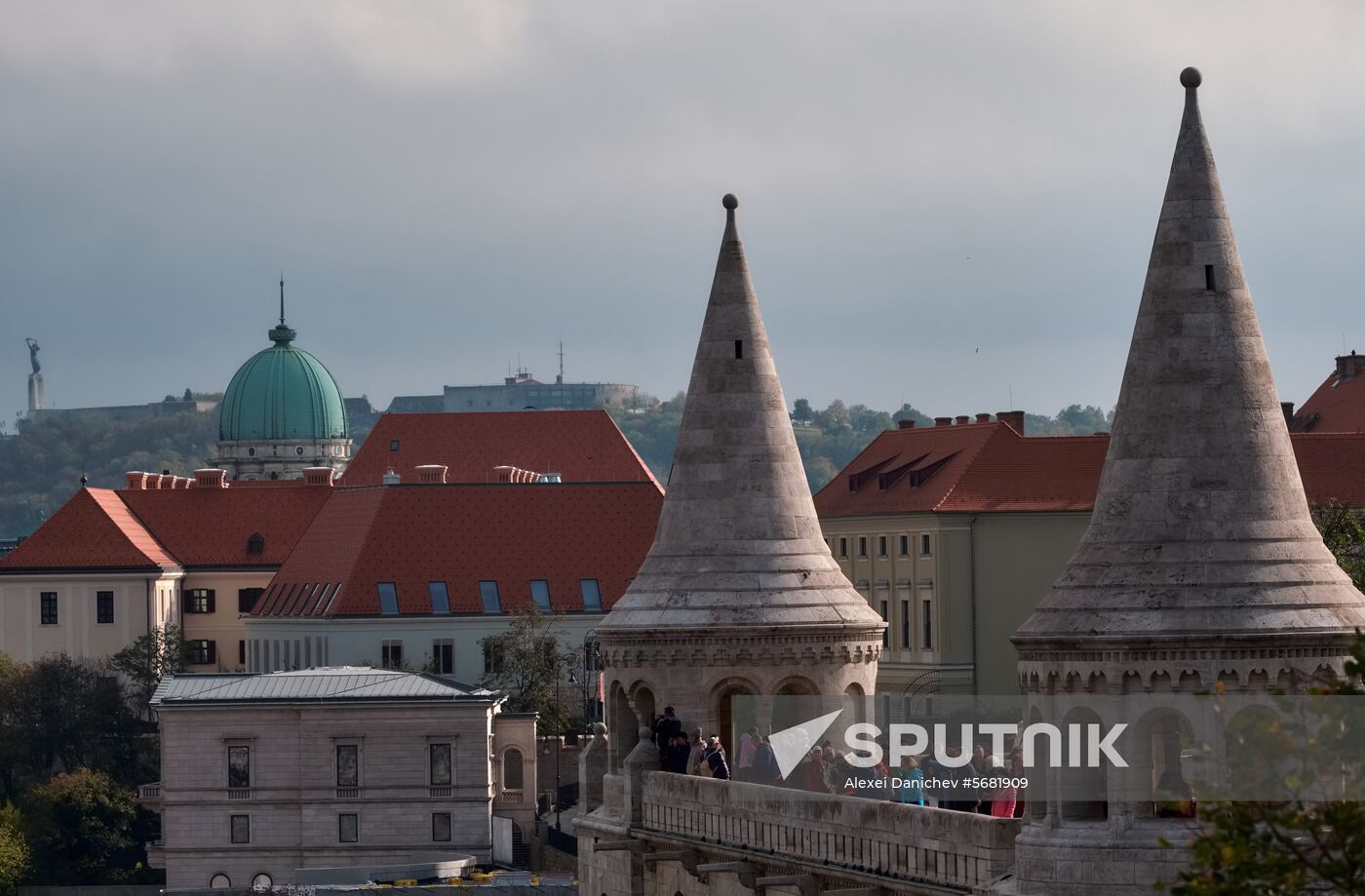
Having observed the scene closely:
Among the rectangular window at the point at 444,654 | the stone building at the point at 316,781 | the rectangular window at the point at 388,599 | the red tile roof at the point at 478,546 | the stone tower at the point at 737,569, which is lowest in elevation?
the stone building at the point at 316,781

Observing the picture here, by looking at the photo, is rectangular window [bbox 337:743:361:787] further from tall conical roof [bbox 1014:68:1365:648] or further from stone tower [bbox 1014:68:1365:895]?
tall conical roof [bbox 1014:68:1365:648]

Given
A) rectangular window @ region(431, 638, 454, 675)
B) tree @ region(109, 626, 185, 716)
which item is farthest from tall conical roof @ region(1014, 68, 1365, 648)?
tree @ region(109, 626, 185, 716)

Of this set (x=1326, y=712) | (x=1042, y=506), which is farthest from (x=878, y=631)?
(x=1042, y=506)

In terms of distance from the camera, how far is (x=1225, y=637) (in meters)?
34.8

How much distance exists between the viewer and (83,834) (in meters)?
155

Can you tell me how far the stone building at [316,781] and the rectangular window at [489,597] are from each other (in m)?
29.2

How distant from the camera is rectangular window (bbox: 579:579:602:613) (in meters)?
180

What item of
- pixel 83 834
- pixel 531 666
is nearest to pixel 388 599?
pixel 531 666

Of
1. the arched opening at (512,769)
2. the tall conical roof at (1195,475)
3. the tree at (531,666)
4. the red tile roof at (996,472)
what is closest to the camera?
the tall conical roof at (1195,475)

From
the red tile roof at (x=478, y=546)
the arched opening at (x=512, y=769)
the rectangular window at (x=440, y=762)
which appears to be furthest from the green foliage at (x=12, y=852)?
the red tile roof at (x=478, y=546)

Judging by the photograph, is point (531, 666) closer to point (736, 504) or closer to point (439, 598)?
point (439, 598)

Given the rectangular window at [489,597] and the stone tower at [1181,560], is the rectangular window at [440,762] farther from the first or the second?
the stone tower at [1181,560]

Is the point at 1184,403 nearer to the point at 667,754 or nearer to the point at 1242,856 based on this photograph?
the point at 1242,856

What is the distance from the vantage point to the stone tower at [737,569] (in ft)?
164
